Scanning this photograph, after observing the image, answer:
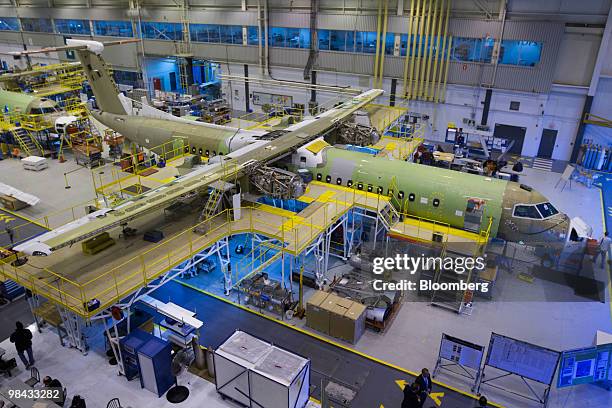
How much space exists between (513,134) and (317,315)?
2912 centimetres

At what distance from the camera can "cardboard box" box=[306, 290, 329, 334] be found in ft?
59.4

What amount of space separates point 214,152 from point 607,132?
105ft

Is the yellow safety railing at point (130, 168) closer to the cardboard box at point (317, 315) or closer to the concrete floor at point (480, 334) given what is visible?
the concrete floor at point (480, 334)

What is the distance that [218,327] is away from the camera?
18.8 meters

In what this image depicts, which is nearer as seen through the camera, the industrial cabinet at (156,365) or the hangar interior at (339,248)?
the industrial cabinet at (156,365)

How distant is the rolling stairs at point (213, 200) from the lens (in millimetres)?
19391

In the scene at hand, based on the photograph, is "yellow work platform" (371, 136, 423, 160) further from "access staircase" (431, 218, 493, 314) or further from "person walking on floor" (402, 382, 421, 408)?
"person walking on floor" (402, 382, 421, 408)

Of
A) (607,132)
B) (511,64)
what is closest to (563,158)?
(607,132)

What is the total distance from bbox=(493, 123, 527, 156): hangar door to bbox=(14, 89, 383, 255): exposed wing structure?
673 inches

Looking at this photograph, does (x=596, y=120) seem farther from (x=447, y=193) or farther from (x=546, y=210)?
(x=447, y=193)

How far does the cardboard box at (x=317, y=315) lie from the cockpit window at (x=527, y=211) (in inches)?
394

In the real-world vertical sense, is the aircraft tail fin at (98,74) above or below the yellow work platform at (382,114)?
above

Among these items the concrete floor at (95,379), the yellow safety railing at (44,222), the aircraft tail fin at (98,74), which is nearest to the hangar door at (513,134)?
the aircraft tail fin at (98,74)

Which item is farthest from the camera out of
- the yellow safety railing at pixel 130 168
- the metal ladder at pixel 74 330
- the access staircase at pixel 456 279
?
the yellow safety railing at pixel 130 168
